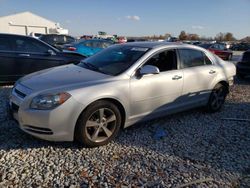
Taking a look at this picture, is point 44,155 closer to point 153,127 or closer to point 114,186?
point 114,186

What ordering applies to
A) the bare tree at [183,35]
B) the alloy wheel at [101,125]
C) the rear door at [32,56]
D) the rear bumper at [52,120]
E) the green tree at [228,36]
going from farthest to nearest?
the green tree at [228,36], the bare tree at [183,35], the rear door at [32,56], the alloy wheel at [101,125], the rear bumper at [52,120]

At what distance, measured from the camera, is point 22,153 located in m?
3.53

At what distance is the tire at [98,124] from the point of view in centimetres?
358

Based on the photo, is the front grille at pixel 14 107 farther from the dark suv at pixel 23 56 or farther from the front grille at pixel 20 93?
the dark suv at pixel 23 56

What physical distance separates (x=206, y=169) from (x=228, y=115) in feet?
8.56

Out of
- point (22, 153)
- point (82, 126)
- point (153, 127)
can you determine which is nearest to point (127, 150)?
point (82, 126)

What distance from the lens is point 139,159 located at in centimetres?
354

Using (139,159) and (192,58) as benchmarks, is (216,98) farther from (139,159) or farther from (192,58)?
(139,159)

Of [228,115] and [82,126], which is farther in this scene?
[228,115]

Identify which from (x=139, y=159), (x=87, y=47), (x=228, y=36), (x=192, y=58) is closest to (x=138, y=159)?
(x=139, y=159)

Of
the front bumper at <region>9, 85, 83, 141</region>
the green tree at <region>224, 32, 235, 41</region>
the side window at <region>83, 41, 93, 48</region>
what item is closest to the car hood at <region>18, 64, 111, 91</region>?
the front bumper at <region>9, 85, 83, 141</region>

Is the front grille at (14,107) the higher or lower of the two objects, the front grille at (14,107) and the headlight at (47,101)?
the lower

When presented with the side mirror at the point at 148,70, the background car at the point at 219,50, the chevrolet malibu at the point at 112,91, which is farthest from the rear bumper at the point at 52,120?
the background car at the point at 219,50

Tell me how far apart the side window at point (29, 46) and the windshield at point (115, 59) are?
3.11 m
